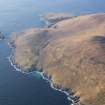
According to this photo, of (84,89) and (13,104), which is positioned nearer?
(13,104)

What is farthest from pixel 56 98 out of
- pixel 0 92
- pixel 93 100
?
pixel 0 92

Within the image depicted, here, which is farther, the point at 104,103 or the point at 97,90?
the point at 97,90

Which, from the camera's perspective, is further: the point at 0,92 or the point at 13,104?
the point at 0,92

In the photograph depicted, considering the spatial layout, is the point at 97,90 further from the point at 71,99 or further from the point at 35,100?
the point at 35,100

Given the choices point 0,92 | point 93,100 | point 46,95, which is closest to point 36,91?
point 46,95

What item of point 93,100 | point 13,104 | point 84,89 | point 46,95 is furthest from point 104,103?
point 13,104

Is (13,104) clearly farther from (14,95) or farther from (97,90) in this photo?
(97,90)

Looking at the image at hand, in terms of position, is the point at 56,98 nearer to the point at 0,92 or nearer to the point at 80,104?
the point at 80,104
